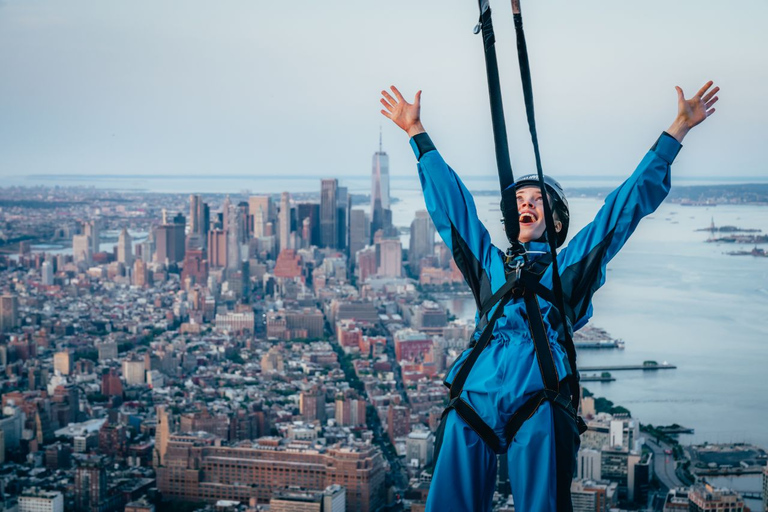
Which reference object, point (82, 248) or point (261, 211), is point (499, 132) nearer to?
point (82, 248)

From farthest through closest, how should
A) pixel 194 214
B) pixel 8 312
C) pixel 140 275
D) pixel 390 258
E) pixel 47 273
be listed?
pixel 194 214 < pixel 390 258 < pixel 140 275 < pixel 47 273 < pixel 8 312

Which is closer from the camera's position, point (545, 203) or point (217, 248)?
point (545, 203)

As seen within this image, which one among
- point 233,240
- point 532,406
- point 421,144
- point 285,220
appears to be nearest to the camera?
point 532,406

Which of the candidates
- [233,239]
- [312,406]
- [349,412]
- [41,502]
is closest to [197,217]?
[233,239]

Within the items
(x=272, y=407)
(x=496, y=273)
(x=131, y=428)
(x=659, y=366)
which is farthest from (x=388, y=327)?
(x=496, y=273)

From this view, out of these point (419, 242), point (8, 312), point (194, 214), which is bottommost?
point (8, 312)

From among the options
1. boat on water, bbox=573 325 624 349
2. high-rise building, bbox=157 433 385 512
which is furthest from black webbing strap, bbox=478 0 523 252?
boat on water, bbox=573 325 624 349

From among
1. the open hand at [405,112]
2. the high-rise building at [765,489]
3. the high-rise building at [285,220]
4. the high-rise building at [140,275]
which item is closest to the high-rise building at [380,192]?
the high-rise building at [285,220]
